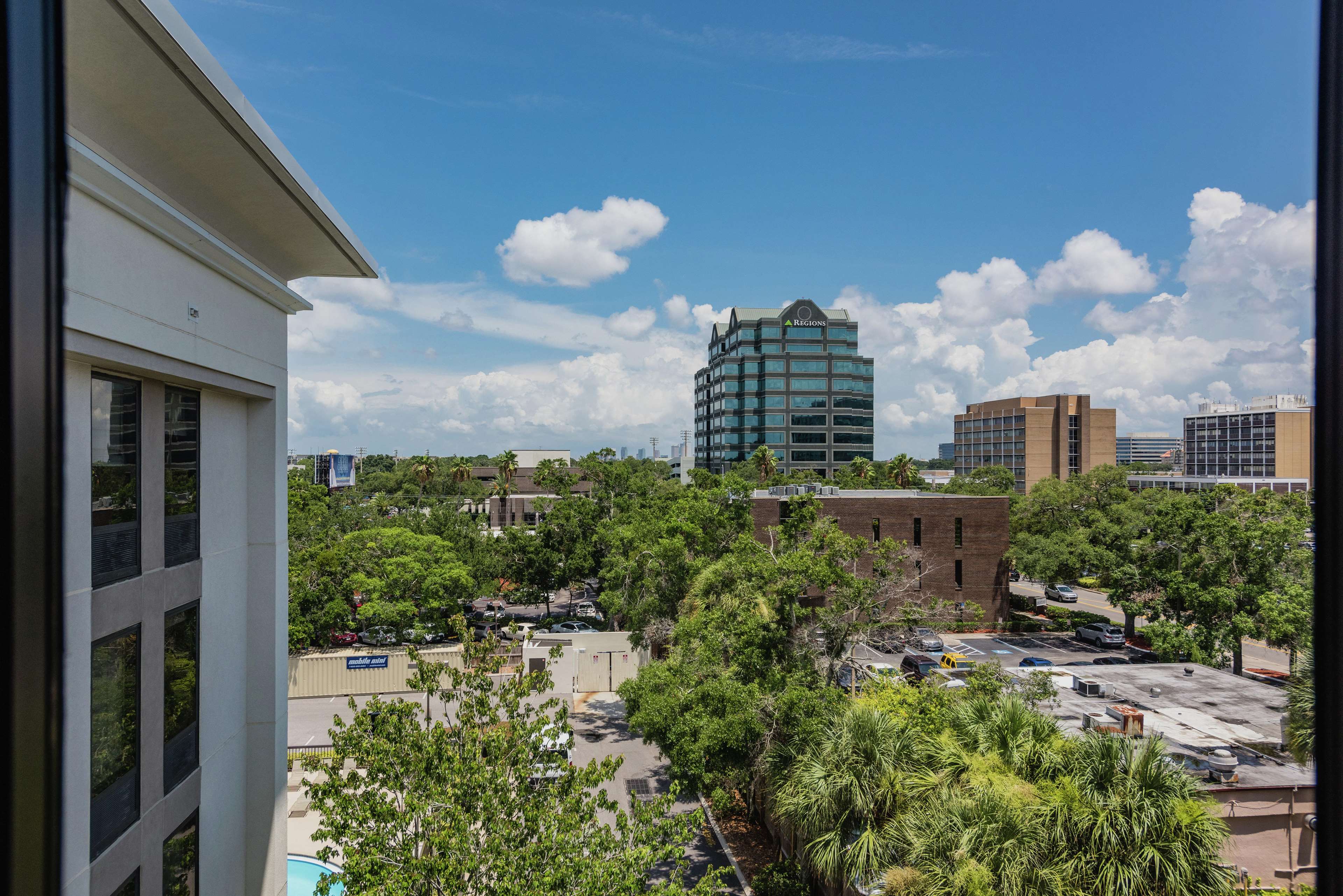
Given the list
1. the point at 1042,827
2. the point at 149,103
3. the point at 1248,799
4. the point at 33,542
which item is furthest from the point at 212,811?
the point at 1248,799

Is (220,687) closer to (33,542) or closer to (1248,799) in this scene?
(33,542)

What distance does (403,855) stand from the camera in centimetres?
729

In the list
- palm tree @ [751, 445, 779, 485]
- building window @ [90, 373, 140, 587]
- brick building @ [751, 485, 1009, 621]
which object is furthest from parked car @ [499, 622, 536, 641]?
building window @ [90, 373, 140, 587]

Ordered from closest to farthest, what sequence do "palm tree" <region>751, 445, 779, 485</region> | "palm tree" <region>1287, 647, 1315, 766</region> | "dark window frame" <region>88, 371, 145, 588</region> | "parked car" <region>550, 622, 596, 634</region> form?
"palm tree" <region>1287, 647, 1315, 766</region> < "dark window frame" <region>88, 371, 145, 588</region> < "parked car" <region>550, 622, 596, 634</region> < "palm tree" <region>751, 445, 779, 485</region>

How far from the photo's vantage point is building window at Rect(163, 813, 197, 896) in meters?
7.04

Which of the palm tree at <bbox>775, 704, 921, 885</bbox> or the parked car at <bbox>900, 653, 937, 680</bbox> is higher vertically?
the palm tree at <bbox>775, 704, 921, 885</bbox>

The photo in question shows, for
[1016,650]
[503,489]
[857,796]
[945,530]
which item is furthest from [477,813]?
[503,489]

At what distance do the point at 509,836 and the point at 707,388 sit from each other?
79384 millimetres

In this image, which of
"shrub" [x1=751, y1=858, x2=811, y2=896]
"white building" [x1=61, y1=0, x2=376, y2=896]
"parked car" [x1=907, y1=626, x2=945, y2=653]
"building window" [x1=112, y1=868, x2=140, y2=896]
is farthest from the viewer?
"parked car" [x1=907, y1=626, x2=945, y2=653]

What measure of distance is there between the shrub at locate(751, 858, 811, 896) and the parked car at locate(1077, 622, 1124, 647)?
1085 inches

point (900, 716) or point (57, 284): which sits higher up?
point (57, 284)

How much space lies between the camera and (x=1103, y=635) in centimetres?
3412

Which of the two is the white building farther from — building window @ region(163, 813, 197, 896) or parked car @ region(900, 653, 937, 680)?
parked car @ region(900, 653, 937, 680)

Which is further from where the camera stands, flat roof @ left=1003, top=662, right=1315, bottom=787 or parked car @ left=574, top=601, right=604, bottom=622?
parked car @ left=574, top=601, right=604, bottom=622
